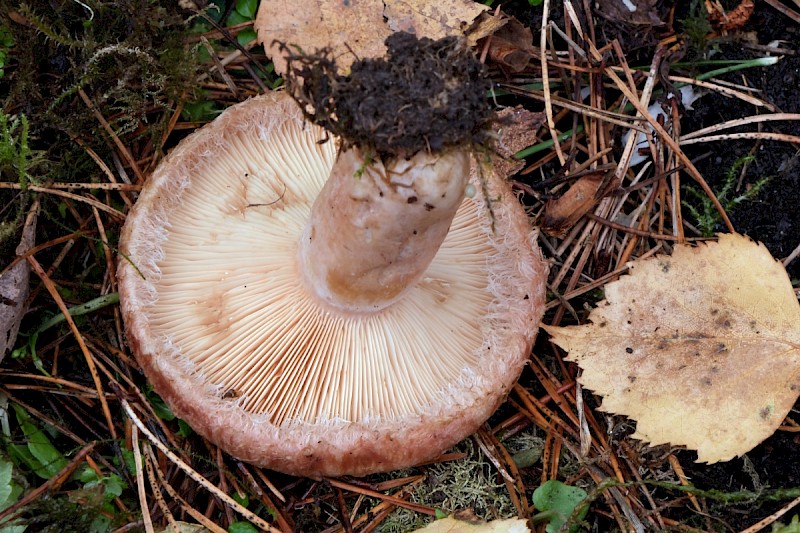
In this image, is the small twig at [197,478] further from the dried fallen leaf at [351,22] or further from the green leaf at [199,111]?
the dried fallen leaf at [351,22]

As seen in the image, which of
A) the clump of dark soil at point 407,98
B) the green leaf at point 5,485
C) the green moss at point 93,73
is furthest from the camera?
the green moss at point 93,73

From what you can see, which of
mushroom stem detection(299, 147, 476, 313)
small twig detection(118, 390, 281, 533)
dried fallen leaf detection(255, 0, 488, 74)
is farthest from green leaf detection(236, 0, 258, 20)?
small twig detection(118, 390, 281, 533)

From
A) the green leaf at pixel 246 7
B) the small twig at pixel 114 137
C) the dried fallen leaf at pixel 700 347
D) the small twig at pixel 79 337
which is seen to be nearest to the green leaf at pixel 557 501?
the dried fallen leaf at pixel 700 347

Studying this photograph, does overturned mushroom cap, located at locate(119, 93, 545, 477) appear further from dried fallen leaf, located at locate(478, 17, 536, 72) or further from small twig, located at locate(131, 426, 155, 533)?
dried fallen leaf, located at locate(478, 17, 536, 72)

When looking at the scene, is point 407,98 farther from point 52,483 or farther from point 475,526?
point 52,483

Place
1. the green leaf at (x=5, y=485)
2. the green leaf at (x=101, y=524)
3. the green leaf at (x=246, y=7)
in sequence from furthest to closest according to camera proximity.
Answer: the green leaf at (x=246, y=7) < the green leaf at (x=101, y=524) < the green leaf at (x=5, y=485)

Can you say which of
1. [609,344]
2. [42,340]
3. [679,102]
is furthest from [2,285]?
[679,102]
